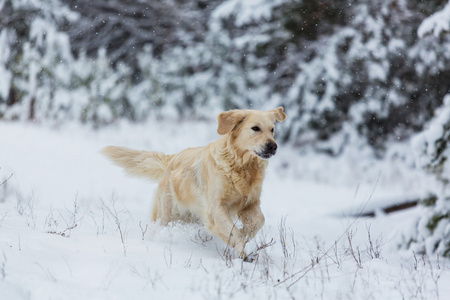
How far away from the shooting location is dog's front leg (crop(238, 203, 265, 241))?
4.04 m

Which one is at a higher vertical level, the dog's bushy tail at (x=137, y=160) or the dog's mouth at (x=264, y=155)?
the dog's mouth at (x=264, y=155)

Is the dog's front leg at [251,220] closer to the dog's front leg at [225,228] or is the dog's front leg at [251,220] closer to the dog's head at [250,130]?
the dog's front leg at [225,228]

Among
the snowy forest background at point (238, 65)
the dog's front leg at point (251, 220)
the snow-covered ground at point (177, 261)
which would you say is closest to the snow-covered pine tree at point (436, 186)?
the snow-covered ground at point (177, 261)

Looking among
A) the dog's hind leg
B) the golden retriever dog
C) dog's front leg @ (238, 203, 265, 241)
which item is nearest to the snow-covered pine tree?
the golden retriever dog

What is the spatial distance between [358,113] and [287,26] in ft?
9.17

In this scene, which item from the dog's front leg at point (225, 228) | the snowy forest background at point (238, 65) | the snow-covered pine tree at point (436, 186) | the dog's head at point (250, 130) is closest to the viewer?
A: the dog's front leg at point (225, 228)

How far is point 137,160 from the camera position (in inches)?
209

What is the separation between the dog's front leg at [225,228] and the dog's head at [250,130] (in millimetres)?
580

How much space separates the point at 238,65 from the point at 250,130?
8.76 meters

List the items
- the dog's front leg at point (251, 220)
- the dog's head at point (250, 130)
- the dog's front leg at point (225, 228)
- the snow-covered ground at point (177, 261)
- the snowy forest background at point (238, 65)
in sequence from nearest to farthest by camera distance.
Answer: the snow-covered ground at point (177, 261), the dog's front leg at point (225, 228), the dog's front leg at point (251, 220), the dog's head at point (250, 130), the snowy forest background at point (238, 65)

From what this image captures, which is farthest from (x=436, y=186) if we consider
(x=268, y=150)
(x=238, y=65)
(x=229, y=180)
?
(x=238, y=65)

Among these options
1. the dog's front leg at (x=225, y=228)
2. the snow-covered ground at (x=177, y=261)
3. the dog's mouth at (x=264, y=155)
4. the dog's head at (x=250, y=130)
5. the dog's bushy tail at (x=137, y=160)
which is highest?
the dog's head at (x=250, y=130)

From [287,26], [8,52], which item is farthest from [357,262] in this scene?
[8,52]

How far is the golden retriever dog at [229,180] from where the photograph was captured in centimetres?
410
